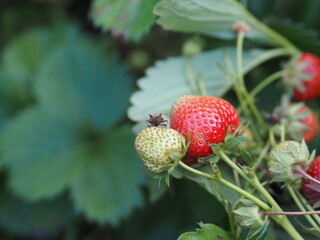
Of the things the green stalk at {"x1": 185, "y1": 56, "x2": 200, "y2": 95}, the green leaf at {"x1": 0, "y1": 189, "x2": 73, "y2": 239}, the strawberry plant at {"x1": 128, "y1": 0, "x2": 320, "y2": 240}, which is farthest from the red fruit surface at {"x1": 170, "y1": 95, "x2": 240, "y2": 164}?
the green leaf at {"x1": 0, "y1": 189, "x2": 73, "y2": 239}

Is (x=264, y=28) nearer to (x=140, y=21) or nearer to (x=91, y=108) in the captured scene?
(x=140, y=21)

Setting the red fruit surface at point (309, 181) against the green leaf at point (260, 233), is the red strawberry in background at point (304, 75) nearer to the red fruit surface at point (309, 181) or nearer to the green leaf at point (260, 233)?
the red fruit surface at point (309, 181)

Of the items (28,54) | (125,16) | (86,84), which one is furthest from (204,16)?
(28,54)

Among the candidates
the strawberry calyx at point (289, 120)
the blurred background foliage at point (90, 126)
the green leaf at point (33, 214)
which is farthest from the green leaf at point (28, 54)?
the strawberry calyx at point (289, 120)

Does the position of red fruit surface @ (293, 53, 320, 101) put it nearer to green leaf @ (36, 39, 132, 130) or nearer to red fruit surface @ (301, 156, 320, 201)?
red fruit surface @ (301, 156, 320, 201)

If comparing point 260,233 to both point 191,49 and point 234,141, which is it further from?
point 191,49
